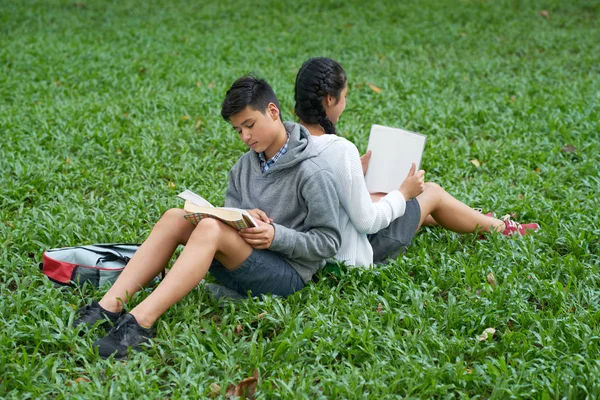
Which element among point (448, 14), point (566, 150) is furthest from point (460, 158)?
point (448, 14)

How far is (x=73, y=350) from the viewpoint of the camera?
9.15 feet

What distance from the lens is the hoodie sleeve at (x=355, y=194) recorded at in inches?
122

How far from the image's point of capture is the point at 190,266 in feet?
9.24

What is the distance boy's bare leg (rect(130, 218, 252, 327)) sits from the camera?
2791 millimetres

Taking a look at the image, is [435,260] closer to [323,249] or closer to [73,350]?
[323,249]

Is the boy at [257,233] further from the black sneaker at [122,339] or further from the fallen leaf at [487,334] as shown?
the fallen leaf at [487,334]

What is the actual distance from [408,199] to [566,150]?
240cm

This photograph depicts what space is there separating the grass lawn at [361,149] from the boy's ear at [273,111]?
77 centimetres

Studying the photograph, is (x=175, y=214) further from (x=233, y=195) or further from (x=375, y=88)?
(x=375, y=88)

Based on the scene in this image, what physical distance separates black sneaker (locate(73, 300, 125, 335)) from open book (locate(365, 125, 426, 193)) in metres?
1.36

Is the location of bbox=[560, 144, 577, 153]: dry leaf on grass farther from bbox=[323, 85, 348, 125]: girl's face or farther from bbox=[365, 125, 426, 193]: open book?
bbox=[323, 85, 348, 125]: girl's face

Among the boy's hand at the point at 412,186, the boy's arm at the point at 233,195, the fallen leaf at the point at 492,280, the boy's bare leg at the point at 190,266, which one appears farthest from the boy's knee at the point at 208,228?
the fallen leaf at the point at 492,280

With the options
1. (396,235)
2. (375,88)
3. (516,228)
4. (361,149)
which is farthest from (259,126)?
(375,88)

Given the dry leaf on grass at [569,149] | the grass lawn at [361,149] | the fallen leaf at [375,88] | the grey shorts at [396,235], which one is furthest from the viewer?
the fallen leaf at [375,88]
